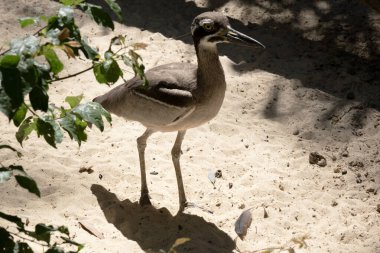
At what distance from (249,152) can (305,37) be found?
226cm

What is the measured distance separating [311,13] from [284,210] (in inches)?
140

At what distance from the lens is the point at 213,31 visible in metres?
4.79

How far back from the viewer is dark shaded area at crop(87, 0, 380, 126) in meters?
6.68

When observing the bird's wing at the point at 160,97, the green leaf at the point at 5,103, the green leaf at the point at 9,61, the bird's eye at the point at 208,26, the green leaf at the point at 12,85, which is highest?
the green leaf at the point at 9,61

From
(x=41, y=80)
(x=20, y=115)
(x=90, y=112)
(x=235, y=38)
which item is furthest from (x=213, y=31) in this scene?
(x=41, y=80)

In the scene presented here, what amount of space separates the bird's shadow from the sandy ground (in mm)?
12

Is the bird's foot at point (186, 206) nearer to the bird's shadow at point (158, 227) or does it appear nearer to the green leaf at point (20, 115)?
the bird's shadow at point (158, 227)

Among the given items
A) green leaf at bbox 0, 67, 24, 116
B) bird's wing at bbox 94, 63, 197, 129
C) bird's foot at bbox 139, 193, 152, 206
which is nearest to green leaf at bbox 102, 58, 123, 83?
green leaf at bbox 0, 67, 24, 116

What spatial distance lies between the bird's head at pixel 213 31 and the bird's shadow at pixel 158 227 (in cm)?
136

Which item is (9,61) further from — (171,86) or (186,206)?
(186,206)

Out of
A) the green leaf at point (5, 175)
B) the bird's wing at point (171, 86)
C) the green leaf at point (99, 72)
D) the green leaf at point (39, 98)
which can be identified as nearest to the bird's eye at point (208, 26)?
the bird's wing at point (171, 86)

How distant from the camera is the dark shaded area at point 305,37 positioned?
21.9ft

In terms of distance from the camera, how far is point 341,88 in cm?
657

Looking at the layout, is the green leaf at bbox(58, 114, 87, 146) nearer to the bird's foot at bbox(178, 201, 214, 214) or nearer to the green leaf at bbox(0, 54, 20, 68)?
the green leaf at bbox(0, 54, 20, 68)
